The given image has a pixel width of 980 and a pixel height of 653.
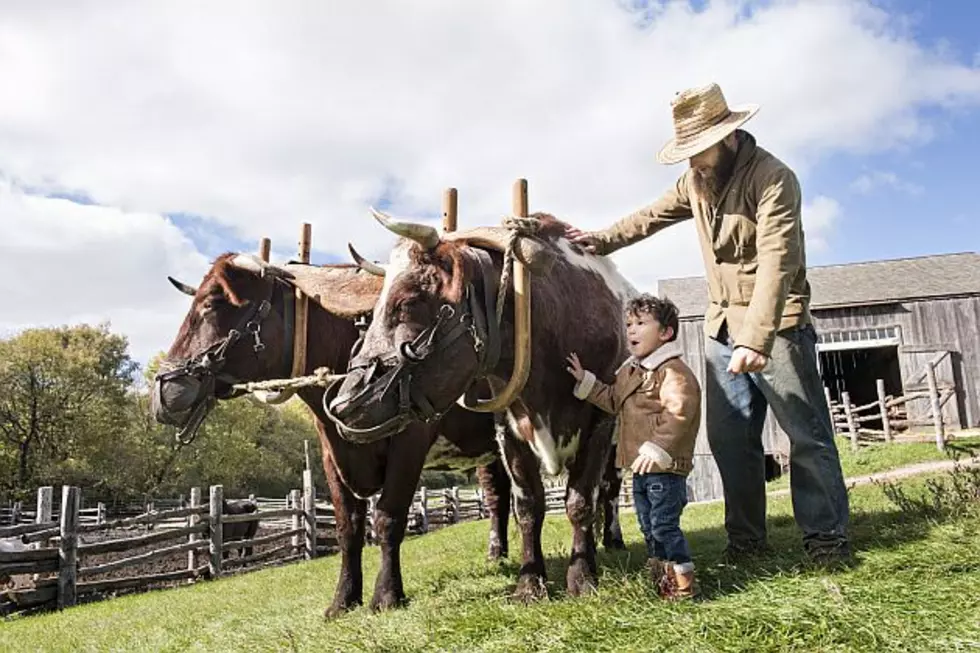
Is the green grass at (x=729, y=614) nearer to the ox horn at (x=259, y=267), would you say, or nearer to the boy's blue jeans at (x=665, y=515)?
the boy's blue jeans at (x=665, y=515)

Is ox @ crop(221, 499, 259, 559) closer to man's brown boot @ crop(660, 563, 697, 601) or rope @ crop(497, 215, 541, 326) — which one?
rope @ crop(497, 215, 541, 326)

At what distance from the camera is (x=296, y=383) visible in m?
4.52

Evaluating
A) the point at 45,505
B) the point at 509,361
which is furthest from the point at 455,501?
the point at 509,361

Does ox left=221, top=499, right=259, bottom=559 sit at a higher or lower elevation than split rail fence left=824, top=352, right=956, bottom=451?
lower

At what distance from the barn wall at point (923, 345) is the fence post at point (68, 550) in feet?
58.0

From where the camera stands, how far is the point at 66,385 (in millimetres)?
38906

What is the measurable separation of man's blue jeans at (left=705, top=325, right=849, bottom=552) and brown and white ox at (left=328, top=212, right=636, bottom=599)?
0.71 m

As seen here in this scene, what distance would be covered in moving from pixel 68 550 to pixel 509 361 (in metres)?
13.1

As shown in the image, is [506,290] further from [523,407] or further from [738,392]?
[738,392]

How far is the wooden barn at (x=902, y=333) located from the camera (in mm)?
23578

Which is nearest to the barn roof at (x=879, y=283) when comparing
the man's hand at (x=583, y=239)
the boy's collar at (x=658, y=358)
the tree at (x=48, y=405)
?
the man's hand at (x=583, y=239)

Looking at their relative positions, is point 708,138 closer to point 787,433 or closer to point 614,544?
point 787,433

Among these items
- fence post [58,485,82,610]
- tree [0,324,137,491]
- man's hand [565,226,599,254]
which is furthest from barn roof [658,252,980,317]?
tree [0,324,137,491]

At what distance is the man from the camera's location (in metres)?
3.58
